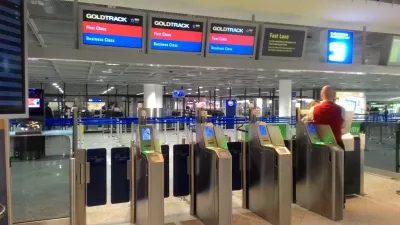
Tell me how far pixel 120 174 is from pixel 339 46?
4.17 meters

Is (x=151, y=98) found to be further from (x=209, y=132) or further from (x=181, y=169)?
(x=209, y=132)

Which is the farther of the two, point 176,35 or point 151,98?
point 151,98

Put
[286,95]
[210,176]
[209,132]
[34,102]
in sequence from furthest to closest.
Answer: [286,95], [34,102], [209,132], [210,176]

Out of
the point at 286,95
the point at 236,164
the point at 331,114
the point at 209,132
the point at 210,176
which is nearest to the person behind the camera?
the point at 210,176

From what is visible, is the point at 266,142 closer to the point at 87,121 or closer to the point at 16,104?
the point at 16,104

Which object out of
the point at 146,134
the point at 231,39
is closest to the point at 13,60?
the point at 146,134

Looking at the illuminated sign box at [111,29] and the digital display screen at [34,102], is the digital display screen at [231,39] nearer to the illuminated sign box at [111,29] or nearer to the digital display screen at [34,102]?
the illuminated sign box at [111,29]

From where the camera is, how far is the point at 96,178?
4.07m

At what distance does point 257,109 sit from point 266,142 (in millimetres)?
474

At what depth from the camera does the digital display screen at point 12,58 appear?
2.07 m

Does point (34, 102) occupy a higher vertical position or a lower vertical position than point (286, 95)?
lower

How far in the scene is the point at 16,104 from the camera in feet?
7.23

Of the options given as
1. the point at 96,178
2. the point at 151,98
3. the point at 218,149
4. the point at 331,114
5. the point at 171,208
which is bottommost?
the point at 171,208

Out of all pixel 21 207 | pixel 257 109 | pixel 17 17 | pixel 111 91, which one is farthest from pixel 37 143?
pixel 111 91
